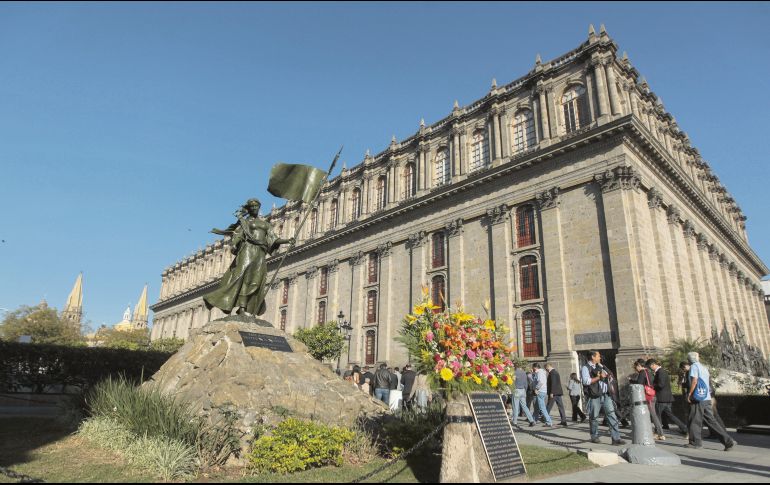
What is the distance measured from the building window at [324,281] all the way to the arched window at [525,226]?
17912mm

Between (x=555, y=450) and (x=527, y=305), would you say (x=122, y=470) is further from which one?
(x=527, y=305)

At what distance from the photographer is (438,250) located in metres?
29.2

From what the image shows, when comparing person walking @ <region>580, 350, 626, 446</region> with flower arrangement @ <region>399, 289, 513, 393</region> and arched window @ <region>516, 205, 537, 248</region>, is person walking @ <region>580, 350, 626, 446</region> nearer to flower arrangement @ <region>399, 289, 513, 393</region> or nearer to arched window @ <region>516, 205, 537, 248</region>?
flower arrangement @ <region>399, 289, 513, 393</region>

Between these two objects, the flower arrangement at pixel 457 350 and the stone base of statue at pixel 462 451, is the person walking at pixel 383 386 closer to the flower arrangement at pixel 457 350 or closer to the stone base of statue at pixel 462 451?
the flower arrangement at pixel 457 350

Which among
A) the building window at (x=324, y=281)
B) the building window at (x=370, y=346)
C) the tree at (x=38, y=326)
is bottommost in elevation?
the building window at (x=370, y=346)

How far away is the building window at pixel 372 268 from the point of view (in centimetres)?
3328

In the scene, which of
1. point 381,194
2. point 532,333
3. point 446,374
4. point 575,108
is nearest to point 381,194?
point 381,194

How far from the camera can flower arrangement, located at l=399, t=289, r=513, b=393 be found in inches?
250

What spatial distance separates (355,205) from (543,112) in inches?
682

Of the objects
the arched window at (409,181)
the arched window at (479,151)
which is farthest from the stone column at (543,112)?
the arched window at (409,181)

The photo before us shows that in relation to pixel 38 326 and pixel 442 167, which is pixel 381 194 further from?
pixel 38 326

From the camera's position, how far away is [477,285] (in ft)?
84.8

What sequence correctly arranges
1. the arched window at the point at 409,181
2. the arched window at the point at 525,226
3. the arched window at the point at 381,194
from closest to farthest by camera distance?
the arched window at the point at 525,226 < the arched window at the point at 409,181 < the arched window at the point at 381,194

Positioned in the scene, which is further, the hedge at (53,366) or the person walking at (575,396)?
the hedge at (53,366)
